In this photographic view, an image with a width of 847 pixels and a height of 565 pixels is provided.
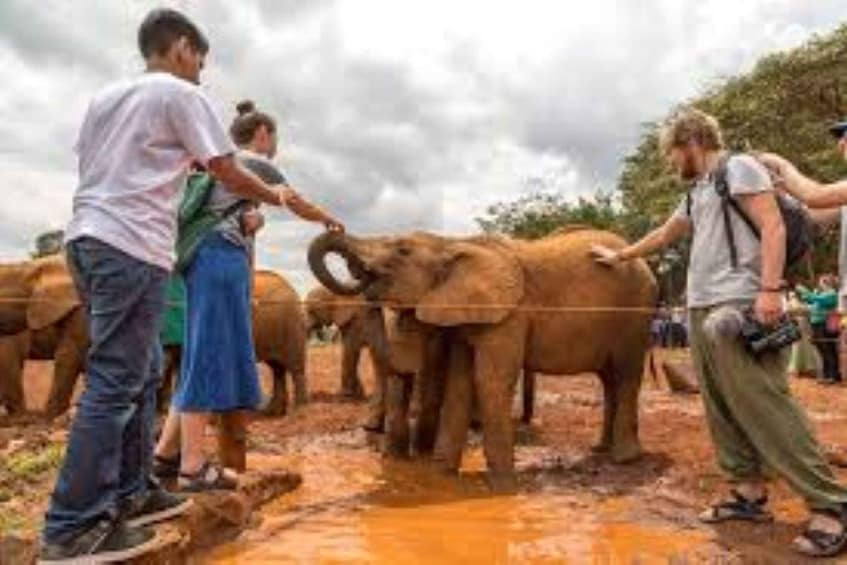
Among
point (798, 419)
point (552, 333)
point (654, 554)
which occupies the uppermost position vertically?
point (552, 333)

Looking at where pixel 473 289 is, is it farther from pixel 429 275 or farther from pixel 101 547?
pixel 101 547

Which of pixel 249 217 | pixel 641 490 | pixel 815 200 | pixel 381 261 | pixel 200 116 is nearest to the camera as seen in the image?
pixel 200 116

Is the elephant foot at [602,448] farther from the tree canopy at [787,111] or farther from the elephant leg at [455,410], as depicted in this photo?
the tree canopy at [787,111]

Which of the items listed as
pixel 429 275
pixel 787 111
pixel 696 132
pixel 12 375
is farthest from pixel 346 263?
pixel 787 111

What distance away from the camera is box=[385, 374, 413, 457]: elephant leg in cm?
987

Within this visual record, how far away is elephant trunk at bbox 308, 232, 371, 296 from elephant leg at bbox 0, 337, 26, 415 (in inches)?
272

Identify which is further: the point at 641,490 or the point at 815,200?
the point at 641,490

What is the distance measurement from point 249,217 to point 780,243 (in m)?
2.85

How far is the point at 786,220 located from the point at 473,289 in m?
2.86

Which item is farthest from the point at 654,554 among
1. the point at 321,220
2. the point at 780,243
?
the point at 321,220

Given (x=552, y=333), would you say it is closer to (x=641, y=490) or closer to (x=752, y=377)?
(x=641, y=490)

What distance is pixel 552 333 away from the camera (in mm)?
9539

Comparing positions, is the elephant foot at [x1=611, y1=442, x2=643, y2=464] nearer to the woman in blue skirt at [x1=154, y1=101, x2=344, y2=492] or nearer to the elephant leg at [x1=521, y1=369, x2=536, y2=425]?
the elephant leg at [x1=521, y1=369, x2=536, y2=425]

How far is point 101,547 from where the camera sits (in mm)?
4730
